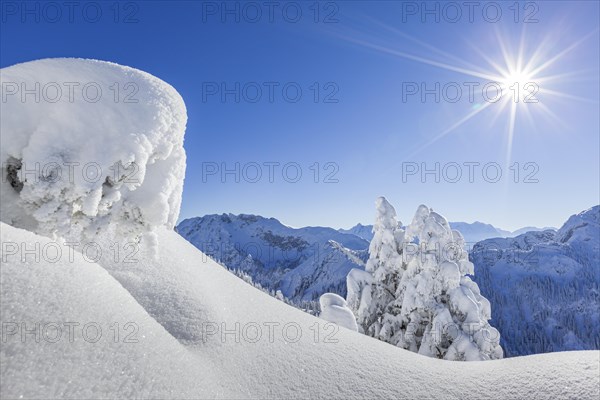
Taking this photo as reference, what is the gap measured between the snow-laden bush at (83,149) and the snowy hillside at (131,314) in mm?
15

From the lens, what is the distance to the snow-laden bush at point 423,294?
1528 cm

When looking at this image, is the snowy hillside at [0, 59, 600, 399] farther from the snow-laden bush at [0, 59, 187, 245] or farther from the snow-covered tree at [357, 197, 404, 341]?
the snow-covered tree at [357, 197, 404, 341]

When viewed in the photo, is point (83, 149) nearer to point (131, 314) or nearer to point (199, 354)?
point (131, 314)

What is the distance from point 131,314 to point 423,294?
15.8m

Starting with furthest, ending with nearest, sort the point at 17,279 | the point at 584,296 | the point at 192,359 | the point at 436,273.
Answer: the point at 584,296 → the point at 436,273 → the point at 192,359 → the point at 17,279

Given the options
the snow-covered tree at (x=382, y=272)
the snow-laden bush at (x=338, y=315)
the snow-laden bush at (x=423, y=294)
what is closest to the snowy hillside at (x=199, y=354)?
the snow-laden bush at (x=338, y=315)

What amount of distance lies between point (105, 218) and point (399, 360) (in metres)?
4.07

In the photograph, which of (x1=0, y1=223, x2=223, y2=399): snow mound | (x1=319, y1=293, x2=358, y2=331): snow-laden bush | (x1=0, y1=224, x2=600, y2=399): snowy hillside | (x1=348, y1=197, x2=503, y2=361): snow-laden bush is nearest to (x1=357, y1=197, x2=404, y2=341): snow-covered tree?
(x1=348, y1=197, x2=503, y2=361): snow-laden bush

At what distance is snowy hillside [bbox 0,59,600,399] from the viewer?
261 centimetres

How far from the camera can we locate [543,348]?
135 metres

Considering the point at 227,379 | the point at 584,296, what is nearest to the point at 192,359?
the point at 227,379

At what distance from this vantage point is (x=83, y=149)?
12.0 feet

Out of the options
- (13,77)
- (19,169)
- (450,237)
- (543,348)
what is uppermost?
(543,348)

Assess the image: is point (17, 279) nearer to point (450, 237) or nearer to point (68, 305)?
point (68, 305)
